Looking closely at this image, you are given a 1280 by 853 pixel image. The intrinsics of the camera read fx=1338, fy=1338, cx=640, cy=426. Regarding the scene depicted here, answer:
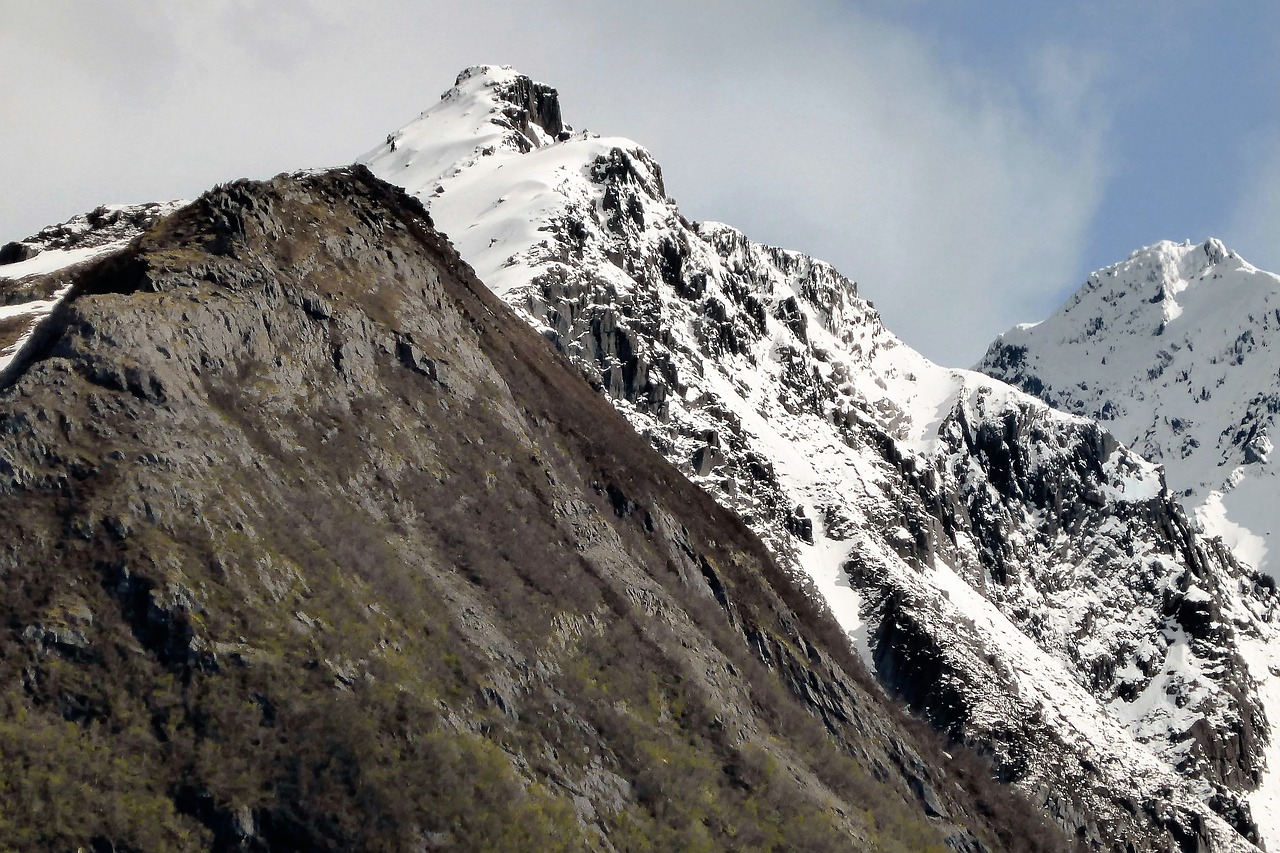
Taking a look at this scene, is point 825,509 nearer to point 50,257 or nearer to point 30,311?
point 50,257

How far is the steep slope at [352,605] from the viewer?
132 feet

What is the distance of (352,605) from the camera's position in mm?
47250

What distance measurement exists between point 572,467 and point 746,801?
24216 millimetres

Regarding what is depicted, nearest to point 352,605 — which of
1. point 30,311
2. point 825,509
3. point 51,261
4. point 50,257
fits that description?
point 30,311

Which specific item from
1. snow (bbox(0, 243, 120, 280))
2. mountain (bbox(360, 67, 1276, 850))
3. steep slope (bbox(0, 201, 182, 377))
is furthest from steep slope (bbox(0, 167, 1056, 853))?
mountain (bbox(360, 67, 1276, 850))

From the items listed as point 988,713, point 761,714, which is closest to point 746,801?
point 761,714

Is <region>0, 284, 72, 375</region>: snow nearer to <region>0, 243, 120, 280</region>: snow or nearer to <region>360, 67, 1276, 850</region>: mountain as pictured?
<region>0, 243, 120, 280</region>: snow

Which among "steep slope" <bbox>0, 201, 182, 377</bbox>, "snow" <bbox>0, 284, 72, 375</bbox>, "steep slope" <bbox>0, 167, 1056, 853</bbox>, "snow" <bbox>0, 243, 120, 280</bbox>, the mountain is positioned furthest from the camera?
the mountain

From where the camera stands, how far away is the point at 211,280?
59.3m

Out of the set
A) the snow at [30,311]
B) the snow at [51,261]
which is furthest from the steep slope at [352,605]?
the snow at [51,261]

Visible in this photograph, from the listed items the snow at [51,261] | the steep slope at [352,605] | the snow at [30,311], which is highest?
the snow at [51,261]

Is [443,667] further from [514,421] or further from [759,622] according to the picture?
[759,622]

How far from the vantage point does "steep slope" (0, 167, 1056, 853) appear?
4009 centimetres

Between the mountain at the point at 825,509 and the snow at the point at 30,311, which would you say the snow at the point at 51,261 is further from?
the mountain at the point at 825,509
